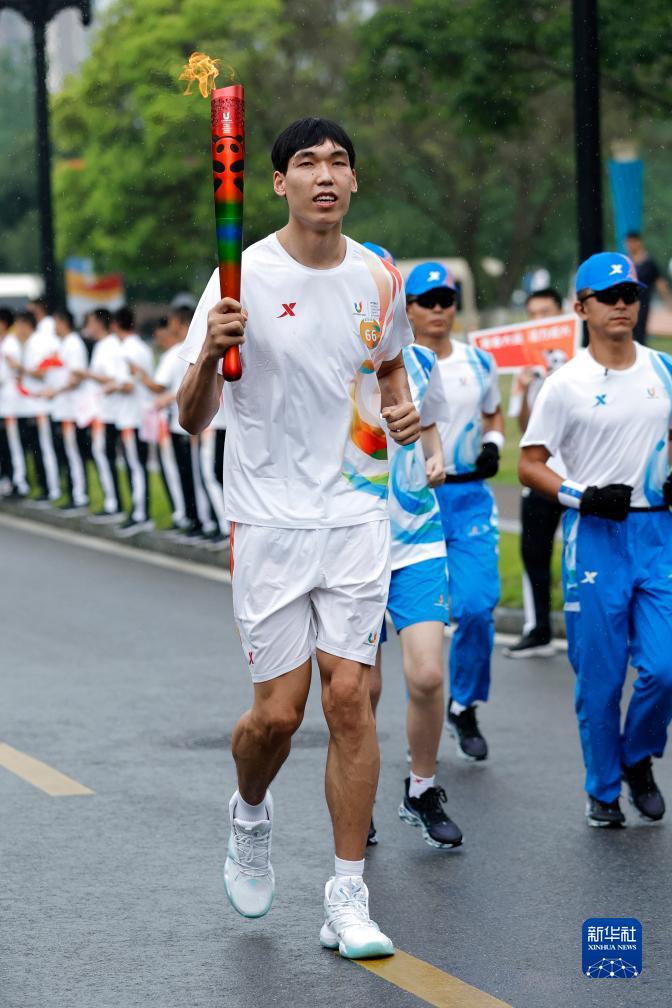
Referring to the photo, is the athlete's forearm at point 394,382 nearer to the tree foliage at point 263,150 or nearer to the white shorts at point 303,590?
the white shorts at point 303,590

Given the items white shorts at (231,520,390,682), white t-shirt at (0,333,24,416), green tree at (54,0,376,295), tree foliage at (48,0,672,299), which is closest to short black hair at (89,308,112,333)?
white t-shirt at (0,333,24,416)

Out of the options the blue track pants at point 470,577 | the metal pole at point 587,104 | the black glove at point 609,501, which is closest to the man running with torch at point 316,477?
the black glove at point 609,501

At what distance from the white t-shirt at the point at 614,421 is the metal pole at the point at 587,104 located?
4.80m

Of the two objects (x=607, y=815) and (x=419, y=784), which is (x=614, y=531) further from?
(x=419, y=784)

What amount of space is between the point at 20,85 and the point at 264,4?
41.5m

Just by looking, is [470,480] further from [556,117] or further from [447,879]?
[556,117]

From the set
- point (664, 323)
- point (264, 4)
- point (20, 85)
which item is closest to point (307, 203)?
point (664, 323)

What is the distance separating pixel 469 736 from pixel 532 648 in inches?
102

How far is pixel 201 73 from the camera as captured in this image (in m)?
5.14

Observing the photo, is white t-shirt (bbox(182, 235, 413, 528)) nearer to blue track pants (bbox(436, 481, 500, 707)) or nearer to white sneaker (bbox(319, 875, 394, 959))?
white sneaker (bbox(319, 875, 394, 959))

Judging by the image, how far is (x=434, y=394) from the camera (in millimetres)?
6766

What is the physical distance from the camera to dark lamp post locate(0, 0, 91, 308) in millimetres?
20750

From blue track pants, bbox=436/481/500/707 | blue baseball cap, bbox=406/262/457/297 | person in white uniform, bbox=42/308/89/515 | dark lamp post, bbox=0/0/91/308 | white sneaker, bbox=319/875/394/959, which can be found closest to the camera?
white sneaker, bbox=319/875/394/959

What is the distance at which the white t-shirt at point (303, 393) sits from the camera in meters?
5.14
